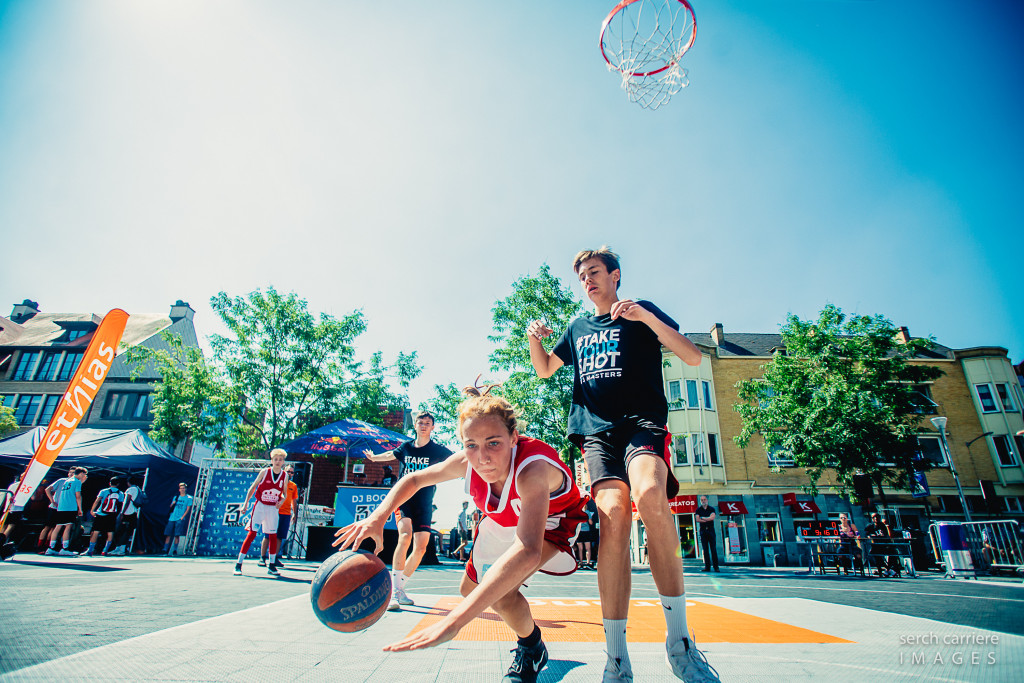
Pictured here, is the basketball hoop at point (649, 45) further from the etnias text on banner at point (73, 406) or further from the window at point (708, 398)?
the window at point (708, 398)

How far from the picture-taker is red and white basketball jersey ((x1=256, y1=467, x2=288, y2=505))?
8.66 metres

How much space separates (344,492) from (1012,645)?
42.5 feet

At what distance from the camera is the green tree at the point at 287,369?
2511cm

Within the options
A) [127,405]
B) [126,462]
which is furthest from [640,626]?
[127,405]

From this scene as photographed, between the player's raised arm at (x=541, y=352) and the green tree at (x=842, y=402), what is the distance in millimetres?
24002

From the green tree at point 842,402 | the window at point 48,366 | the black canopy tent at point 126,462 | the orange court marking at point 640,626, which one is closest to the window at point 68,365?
the window at point 48,366

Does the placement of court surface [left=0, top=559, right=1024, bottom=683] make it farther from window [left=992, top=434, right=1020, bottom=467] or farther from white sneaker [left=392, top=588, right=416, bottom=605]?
window [left=992, top=434, right=1020, bottom=467]

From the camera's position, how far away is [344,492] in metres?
13.1

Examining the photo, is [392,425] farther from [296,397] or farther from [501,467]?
[501,467]

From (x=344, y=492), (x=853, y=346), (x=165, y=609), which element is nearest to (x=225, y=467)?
(x=344, y=492)

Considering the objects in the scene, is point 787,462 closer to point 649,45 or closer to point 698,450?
point 698,450

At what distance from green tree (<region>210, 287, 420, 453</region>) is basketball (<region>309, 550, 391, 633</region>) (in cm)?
2550

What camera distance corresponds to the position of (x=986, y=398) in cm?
3030

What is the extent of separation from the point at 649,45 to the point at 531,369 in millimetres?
16629
